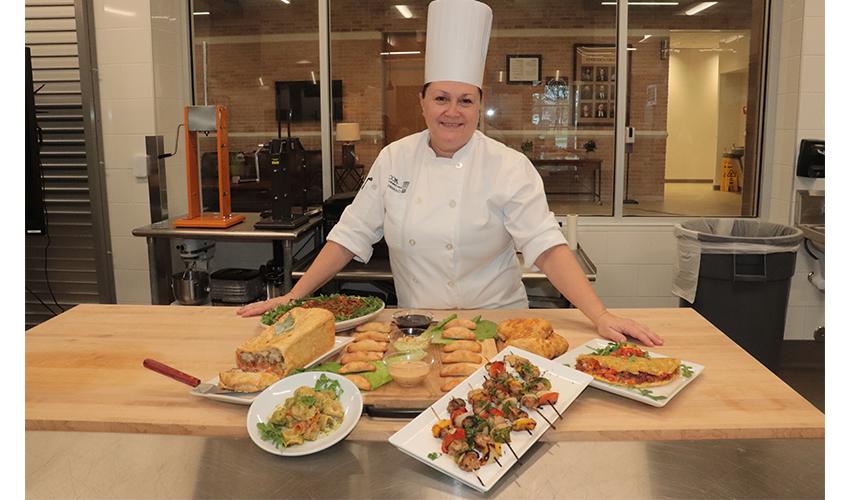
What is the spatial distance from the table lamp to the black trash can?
242cm

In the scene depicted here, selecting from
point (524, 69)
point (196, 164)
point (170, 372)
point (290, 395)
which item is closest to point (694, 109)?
point (524, 69)

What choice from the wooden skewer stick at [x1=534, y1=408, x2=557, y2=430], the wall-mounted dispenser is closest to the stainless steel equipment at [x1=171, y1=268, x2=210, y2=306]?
the wooden skewer stick at [x1=534, y1=408, x2=557, y2=430]

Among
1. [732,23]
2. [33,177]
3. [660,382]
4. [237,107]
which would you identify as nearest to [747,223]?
[732,23]

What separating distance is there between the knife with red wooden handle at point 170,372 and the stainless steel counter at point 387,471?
7.6 inches

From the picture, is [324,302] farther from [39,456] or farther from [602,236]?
[602,236]

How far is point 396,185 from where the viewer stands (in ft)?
8.28

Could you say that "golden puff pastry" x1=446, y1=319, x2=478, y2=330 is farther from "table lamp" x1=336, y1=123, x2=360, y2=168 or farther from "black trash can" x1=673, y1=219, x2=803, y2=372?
"table lamp" x1=336, y1=123, x2=360, y2=168

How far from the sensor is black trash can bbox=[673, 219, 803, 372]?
352 centimetres

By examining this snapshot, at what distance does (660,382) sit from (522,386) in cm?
35

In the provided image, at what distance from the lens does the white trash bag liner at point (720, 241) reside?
3.51 meters

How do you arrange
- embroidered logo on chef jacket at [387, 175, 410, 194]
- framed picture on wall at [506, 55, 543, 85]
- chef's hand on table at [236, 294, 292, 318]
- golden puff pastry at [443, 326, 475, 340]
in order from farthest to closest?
framed picture on wall at [506, 55, 543, 85]
embroidered logo on chef jacket at [387, 175, 410, 194]
chef's hand on table at [236, 294, 292, 318]
golden puff pastry at [443, 326, 475, 340]

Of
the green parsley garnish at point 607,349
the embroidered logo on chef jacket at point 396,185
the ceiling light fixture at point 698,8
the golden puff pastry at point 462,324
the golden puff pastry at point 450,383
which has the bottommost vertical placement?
the golden puff pastry at point 450,383

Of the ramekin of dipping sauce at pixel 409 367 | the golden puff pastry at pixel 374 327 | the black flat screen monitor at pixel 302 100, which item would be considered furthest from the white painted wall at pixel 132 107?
the ramekin of dipping sauce at pixel 409 367

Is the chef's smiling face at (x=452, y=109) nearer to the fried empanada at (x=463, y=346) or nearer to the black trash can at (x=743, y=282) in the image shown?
the fried empanada at (x=463, y=346)
